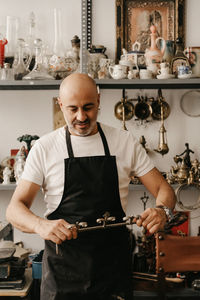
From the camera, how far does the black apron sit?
5.85 feet

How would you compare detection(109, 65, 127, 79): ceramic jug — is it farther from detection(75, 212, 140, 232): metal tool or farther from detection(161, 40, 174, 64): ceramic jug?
detection(75, 212, 140, 232): metal tool

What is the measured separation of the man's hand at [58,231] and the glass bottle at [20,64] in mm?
1269

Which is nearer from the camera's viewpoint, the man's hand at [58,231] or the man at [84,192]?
the man's hand at [58,231]

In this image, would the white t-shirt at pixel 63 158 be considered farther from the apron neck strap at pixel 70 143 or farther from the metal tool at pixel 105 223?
the metal tool at pixel 105 223

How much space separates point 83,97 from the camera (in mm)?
1696

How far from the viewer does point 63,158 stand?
1.80m

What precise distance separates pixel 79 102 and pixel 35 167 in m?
0.34

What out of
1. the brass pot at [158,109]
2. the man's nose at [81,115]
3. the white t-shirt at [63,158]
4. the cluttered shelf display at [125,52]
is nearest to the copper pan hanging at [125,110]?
the brass pot at [158,109]

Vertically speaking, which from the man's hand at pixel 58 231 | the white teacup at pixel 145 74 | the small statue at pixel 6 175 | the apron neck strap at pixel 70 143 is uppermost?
the white teacup at pixel 145 74

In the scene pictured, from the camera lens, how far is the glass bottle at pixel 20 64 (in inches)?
99.2

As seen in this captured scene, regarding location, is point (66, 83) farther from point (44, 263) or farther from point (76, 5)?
point (76, 5)

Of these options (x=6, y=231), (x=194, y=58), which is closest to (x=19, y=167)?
(x=6, y=231)

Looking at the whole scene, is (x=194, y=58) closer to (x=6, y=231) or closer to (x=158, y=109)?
(x=158, y=109)

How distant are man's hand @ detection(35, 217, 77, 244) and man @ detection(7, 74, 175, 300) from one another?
25 cm
